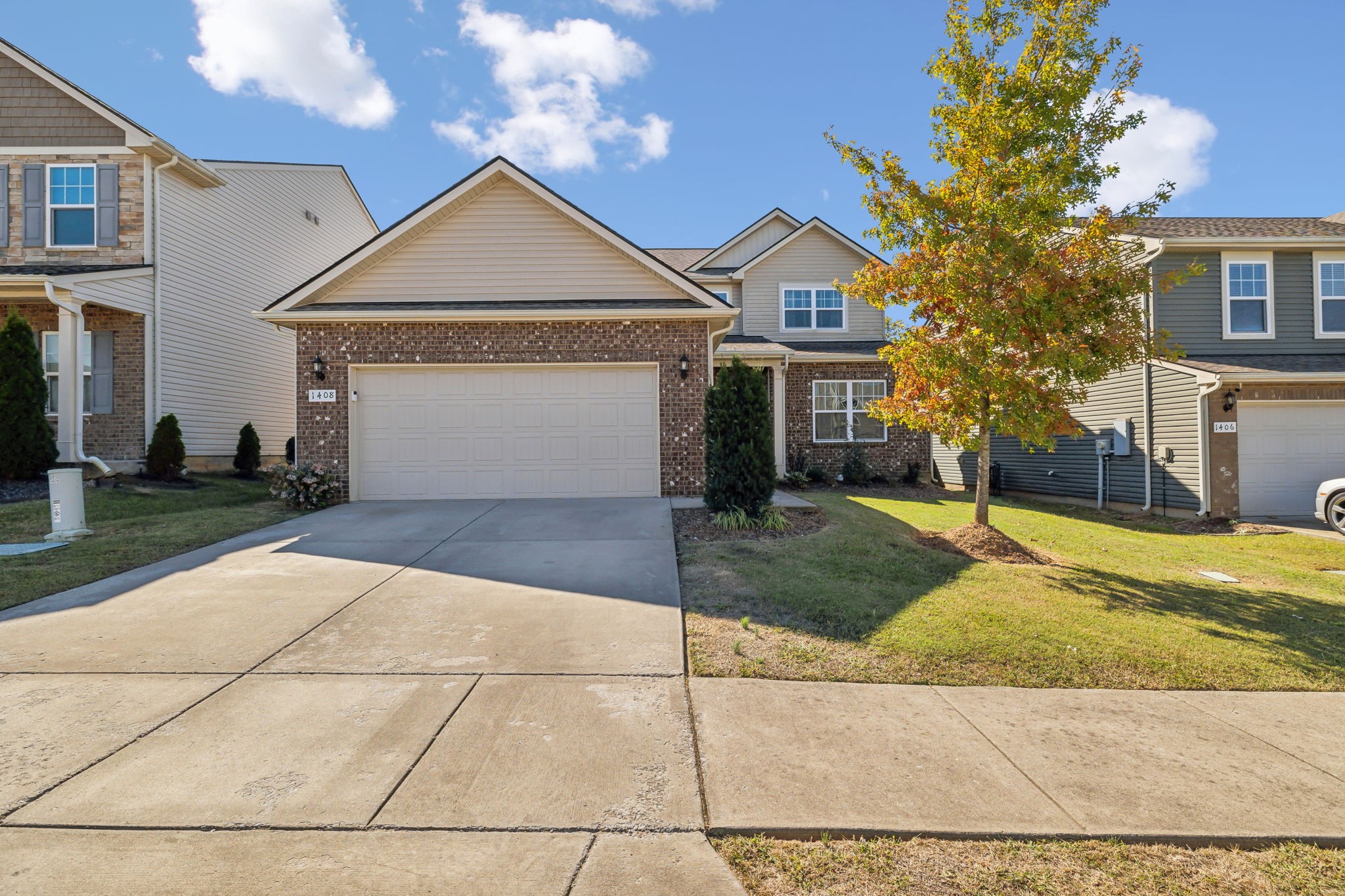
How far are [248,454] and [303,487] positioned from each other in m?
6.15

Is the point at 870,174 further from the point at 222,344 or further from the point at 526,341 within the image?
the point at 222,344

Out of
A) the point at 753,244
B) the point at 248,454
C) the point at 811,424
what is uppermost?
the point at 753,244

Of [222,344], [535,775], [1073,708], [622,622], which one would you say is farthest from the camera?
[222,344]

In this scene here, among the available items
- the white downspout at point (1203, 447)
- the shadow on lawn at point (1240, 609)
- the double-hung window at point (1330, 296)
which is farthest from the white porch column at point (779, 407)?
the double-hung window at point (1330, 296)

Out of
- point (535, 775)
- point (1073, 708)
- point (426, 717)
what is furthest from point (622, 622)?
point (1073, 708)

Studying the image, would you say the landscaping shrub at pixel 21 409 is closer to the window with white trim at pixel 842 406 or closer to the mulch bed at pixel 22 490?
the mulch bed at pixel 22 490

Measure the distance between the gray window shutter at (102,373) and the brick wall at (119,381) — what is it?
0.07 m

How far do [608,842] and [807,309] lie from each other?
17.8 meters

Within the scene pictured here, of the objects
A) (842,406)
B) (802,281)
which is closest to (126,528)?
(842,406)

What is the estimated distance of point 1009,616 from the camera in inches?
237

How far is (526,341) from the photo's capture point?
11969 mm

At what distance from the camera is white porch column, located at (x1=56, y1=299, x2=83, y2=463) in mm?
12367

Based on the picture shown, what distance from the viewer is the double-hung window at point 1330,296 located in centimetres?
1422

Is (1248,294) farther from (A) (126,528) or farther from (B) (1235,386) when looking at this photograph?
(A) (126,528)
